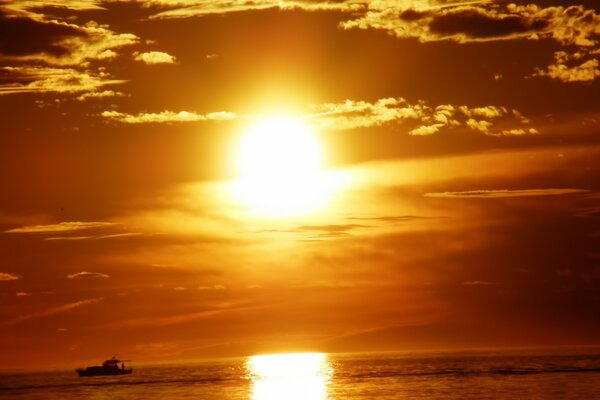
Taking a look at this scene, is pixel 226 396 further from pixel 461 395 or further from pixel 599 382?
pixel 599 382

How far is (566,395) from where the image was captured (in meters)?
161

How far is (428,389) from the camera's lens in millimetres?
194125

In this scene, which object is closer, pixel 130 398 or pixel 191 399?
pixel 191 399

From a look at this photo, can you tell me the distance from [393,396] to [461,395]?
12.5 m

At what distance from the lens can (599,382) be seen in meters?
195

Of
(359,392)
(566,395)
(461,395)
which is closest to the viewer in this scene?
(566,395)

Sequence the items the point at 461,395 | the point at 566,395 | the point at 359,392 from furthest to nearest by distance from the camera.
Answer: the point at 359,392 → the point at 461,395 → the point at 566,395

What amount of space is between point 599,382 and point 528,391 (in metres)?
26.8

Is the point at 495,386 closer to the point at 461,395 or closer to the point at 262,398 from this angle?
the point at 461,395

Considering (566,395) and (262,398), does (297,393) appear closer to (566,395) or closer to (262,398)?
(262,398)

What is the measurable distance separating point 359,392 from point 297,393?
14.8 metres

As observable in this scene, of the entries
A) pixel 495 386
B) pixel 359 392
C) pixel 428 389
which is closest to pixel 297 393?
pixel 359 392

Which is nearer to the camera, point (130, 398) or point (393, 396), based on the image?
point (393, 396)

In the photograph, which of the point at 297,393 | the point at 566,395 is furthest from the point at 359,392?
the point at 566,395
